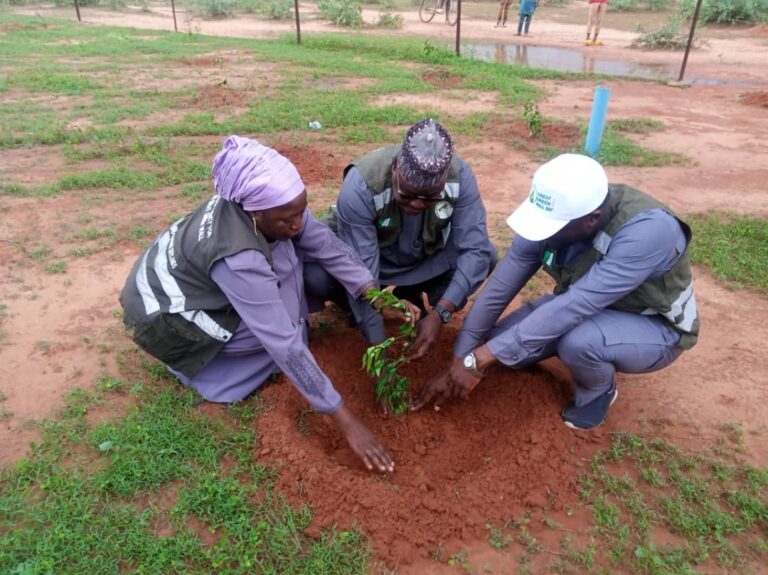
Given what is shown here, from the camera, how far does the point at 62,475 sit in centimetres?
233

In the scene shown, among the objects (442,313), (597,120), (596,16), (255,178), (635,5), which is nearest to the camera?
(255,178)

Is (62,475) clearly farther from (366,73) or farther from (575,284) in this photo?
(366,73)

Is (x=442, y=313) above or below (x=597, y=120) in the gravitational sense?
below

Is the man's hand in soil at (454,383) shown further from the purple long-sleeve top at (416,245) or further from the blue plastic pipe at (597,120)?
the blue plastic pipe at (597,120)

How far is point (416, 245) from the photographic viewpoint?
3.05 metres

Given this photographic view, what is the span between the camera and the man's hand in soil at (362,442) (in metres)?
2.27

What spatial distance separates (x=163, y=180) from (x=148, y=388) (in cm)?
294

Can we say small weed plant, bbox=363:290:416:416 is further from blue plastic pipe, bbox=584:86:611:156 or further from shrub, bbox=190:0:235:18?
shrub, bbox=190:0:235:18

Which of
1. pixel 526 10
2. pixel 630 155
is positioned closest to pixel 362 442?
pixel 630 155

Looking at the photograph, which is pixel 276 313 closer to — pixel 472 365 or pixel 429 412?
pixel 472 365

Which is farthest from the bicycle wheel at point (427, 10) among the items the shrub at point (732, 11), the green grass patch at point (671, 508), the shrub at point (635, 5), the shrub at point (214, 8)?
the green grass patch at point (671, 508)

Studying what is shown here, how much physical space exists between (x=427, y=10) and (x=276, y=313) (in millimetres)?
17910

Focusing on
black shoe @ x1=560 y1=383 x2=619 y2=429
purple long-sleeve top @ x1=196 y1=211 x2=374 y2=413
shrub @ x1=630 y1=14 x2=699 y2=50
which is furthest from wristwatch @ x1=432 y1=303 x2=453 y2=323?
shrub @ x1=630 y1=14 x2=699 y2=50

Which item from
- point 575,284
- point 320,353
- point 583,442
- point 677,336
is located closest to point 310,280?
point 320,353
